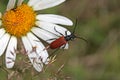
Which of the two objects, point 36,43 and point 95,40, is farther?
point 95,40

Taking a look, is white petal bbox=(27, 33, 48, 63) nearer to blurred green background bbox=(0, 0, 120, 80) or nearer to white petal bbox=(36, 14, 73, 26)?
white petal bbox=(36, 14, 73, 26)

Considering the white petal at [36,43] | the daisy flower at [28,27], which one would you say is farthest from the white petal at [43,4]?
the white petal at [36,43]

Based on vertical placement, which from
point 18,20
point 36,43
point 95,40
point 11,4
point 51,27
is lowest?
point 95,40

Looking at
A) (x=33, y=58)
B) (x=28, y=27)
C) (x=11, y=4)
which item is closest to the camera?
(x=33, y=58)

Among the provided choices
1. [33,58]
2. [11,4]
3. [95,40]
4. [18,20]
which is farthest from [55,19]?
[95,40]

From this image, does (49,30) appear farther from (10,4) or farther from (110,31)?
(110,31)

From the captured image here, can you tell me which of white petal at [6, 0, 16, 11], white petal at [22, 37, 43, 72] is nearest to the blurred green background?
white petal at [22, 37, 43, 72]

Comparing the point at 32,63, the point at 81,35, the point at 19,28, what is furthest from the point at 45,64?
the point at 81,35

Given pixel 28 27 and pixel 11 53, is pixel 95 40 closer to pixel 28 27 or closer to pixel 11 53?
pixel 28 27

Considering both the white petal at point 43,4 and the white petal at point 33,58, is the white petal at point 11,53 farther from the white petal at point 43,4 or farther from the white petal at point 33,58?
the white petal at point 43,4
